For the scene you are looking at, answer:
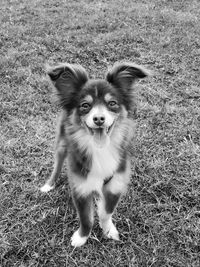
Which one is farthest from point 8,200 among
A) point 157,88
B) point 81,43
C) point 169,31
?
point 169,31

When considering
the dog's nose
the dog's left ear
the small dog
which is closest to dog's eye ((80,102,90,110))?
the small dog

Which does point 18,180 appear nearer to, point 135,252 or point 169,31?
point 135,252

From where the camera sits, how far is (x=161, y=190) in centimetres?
388

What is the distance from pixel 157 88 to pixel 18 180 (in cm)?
315

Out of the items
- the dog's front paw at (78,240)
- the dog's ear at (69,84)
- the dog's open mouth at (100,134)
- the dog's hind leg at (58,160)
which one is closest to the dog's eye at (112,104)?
the dog's open mouth at (100,134)

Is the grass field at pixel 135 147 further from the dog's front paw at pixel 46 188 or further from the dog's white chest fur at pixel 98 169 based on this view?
the dog's white chest fur at pixel 98 169

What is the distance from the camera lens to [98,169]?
2.96 metres

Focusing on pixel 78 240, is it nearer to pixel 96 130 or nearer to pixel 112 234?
pixel 112 234

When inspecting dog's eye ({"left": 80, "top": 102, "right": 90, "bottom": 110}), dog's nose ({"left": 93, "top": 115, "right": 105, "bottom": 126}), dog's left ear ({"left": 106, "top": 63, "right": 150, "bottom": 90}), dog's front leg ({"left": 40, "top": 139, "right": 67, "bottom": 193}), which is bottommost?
dog's front leg ({"left": 40, "top": 139, "right": 67, "bottom": 193})

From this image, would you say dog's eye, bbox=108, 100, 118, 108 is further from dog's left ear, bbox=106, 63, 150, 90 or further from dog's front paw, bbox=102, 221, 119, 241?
dog's front paw, bbox=102, 221, 119, 241

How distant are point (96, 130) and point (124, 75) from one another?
0.63 metres

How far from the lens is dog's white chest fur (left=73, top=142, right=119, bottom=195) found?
2.95 m

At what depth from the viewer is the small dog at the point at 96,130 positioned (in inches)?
113

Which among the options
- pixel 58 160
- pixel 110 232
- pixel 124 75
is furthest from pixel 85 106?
pixel 110 232
